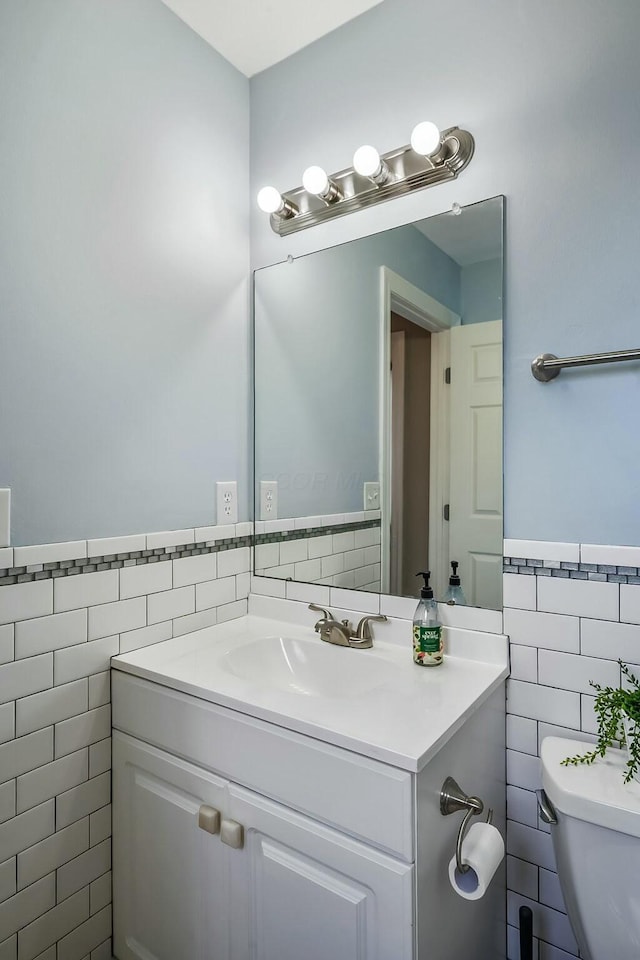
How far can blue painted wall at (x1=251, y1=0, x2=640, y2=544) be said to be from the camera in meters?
1.13

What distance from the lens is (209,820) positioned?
1.08 meters

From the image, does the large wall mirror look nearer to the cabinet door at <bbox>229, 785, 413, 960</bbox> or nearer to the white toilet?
the white toilet

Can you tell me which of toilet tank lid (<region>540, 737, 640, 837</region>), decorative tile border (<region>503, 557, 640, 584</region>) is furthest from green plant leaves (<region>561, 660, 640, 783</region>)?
decorative tile border (<region>503, 557, 640, 584</region>)

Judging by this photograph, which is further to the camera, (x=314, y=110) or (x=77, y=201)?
(x=314, y=110)

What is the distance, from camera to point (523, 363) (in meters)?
1.24

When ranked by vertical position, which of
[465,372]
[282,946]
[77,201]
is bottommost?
[282,946]

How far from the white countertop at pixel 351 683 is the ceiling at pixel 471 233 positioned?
917 millimetres

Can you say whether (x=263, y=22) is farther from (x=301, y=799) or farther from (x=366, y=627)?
(x=301, y=799)

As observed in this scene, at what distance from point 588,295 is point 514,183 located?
1.09ft

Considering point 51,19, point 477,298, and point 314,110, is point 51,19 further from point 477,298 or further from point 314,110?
point 477,298

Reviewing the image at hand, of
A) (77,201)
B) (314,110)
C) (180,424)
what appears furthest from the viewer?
(314,110)

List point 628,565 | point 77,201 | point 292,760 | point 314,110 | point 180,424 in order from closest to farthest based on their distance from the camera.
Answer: point 292,760
point 628,565
point 77,201
point 180,424
point 314,110

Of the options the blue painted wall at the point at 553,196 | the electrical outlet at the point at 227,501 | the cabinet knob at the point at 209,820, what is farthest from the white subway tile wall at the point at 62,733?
the blue painted wall at the point at 553,196

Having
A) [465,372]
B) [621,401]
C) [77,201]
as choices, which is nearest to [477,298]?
[465,372]
